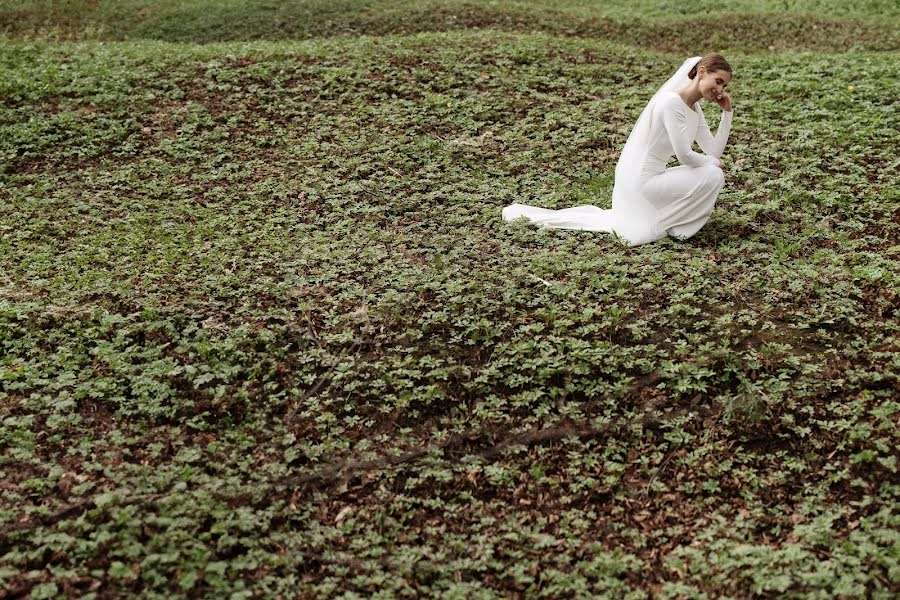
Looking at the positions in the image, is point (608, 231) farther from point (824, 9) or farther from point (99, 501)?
point (824, 9)

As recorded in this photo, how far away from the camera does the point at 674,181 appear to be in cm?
805

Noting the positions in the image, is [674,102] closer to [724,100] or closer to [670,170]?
[724,100]

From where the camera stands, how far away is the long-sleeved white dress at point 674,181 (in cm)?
790

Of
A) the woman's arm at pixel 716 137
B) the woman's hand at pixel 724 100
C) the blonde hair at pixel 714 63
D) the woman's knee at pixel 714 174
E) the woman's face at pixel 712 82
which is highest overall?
the blonde hair at pixel 714 63

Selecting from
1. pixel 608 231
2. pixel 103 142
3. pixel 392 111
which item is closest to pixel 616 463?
pixel 608 231

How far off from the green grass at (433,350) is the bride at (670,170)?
1.06 ft

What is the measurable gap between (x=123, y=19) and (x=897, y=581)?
1795cm

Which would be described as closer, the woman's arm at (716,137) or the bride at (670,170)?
the bride at (670,170)

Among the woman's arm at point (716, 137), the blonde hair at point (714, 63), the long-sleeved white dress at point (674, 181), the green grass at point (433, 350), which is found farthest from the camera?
the woman's arm at point (716, 137)

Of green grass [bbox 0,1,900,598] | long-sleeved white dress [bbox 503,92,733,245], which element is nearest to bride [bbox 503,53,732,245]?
long-sleeved white dress [bbox 503,92,733,245]

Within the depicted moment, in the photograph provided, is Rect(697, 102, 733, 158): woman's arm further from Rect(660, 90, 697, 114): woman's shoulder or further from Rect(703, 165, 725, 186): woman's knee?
Rect(660, 90, 697, 114): woman's shoulder

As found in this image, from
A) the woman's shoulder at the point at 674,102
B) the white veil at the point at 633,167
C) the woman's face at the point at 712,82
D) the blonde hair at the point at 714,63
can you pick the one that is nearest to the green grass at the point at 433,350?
the white veil at the point at 633,167

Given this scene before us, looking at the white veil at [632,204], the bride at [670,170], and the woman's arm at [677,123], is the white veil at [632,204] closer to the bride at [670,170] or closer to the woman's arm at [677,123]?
the bride at [670,170]

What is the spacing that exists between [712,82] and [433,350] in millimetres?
3609
